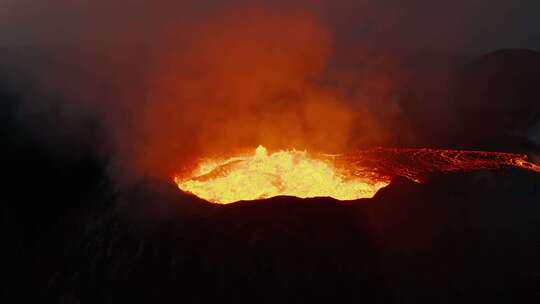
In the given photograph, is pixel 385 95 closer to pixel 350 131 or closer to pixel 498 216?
pixel 350 131

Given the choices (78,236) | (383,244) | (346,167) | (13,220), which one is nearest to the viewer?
(383,244)

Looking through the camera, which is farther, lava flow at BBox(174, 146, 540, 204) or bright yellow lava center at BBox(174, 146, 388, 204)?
lava flow at BBox(174, 146, 540, 204)

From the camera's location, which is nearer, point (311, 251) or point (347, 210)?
point (311, 251)

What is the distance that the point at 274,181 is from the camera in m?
19.1

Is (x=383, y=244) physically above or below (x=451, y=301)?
above

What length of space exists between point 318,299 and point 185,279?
427 centimetres

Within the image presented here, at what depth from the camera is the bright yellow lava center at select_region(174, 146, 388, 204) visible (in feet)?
60.4

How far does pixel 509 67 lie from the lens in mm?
45750

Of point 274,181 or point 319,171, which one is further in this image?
point 319,171

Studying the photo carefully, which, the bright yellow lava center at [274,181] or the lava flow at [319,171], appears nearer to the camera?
the bright yellow lava center at [274,181]

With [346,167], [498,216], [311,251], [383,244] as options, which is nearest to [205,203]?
[311,251]

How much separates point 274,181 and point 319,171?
2442 millimetres

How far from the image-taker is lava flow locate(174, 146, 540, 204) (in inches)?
731

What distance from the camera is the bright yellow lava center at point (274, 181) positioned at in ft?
60.4
